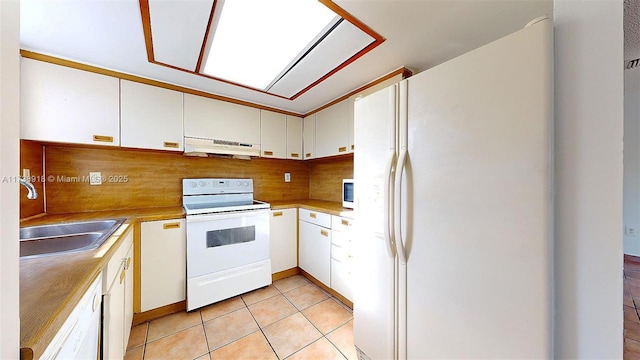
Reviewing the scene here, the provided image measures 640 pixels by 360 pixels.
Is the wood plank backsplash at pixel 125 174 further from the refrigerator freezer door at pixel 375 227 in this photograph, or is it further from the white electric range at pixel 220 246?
the refrigerator freezer door at pixel 375 227

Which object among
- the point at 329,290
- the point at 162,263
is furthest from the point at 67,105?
the point at 329,290

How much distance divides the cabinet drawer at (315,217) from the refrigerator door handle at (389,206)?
0.98 m

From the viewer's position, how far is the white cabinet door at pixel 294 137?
2701 millimetres

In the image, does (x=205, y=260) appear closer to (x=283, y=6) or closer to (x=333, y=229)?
(x=333, y=229)

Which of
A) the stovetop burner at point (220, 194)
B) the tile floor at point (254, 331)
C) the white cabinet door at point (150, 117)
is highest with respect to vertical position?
the white cabinet door at point (150, 117)

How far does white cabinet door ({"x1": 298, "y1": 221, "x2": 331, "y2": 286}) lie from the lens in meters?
2.07

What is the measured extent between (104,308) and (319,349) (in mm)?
1196

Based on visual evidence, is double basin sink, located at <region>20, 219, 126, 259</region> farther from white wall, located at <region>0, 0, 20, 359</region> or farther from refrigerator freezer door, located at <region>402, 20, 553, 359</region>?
refrigerator freezer door, located at <region>402, 20, 553, 359</region>

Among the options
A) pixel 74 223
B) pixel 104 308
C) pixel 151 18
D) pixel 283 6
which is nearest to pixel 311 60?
pixel 283 6

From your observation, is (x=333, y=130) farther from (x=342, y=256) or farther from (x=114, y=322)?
(x=114, y=322)

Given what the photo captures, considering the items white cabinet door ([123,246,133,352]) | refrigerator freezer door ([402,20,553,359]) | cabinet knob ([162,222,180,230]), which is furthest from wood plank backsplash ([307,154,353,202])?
white cabinet door ([123,246,133,352])

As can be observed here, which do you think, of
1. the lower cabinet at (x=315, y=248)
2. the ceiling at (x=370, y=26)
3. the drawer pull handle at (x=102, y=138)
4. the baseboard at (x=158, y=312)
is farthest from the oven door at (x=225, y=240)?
the ceiling at (x=370, y=26)

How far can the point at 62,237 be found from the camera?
129cm

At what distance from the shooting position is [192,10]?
44.4 inches
